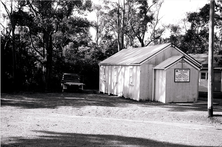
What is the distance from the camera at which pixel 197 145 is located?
9.06 meters

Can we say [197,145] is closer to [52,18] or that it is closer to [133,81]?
[133,81]

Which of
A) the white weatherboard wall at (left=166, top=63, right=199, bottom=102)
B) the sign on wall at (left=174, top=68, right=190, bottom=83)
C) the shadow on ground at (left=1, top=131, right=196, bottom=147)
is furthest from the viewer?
the sign on wall at (left=174, top=68, right=190, bottom=83)

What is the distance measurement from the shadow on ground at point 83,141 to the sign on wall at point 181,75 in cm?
1244

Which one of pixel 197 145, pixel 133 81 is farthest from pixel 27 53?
pixel 197 145

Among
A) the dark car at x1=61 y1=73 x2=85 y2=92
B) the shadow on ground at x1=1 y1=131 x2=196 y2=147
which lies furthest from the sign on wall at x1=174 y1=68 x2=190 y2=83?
the shadow on ground at x1=1 y1=131 x2=196 y2=147

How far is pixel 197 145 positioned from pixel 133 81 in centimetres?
1463

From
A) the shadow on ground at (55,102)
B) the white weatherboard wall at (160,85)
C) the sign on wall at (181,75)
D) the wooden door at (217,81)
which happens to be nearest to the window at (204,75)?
the wooden door at (217,81)

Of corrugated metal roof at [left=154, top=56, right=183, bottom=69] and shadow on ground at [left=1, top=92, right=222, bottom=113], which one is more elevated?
corrugated metal roof at [left=154, top=56, right=183, bottom=69]

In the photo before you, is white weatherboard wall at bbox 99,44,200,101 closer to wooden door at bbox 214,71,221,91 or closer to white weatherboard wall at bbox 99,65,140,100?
white weatherboard wall at bbox 99,65,140,100

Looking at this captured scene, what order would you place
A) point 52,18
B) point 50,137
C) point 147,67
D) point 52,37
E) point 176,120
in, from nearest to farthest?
point 50,137 → point 176,120 → point 147,67 → point 52,18 → point 52,37

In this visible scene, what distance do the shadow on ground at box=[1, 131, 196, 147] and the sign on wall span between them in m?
12.4

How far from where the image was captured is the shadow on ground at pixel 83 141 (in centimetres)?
882

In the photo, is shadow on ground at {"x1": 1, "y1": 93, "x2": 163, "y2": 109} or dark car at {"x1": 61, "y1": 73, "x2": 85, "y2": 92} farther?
dark car at {"x1": 61, "y1": 73, "x2": 85, "y2": 92}

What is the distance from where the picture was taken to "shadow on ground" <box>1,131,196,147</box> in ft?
28.9
